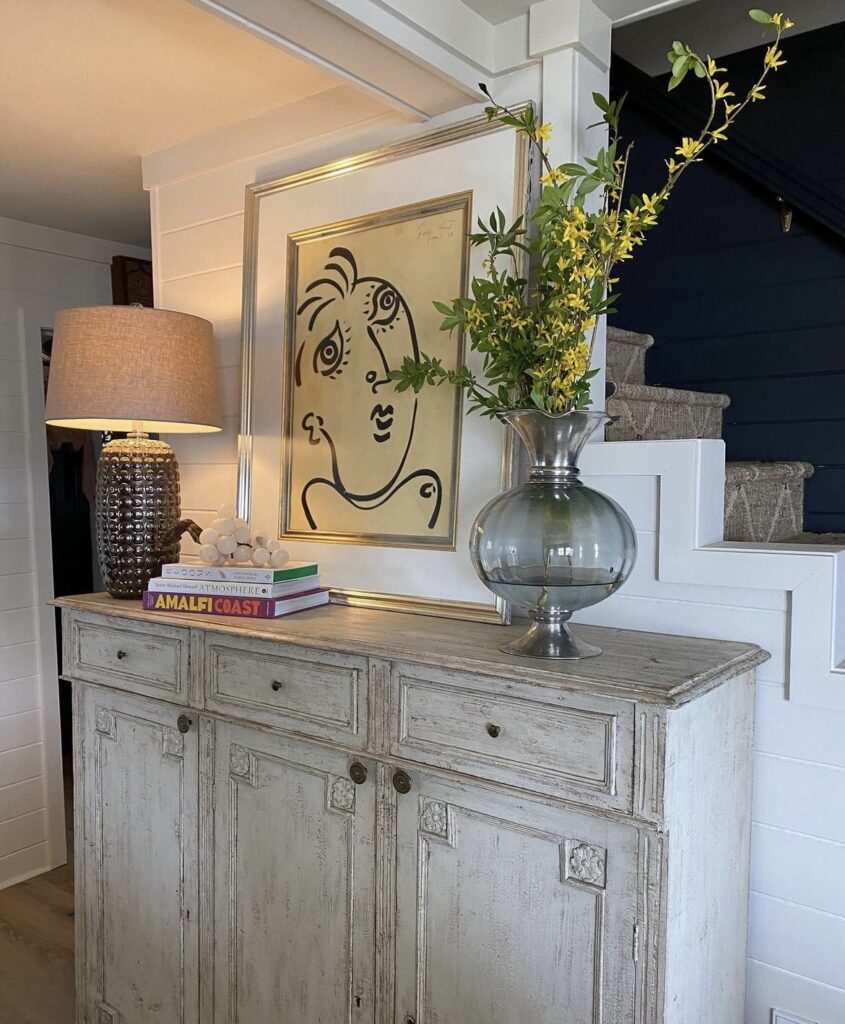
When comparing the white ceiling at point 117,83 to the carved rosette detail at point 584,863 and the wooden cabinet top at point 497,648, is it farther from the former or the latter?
the carved rosette detail at point 584,863

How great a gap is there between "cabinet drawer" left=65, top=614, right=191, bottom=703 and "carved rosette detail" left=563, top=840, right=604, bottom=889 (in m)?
0.90

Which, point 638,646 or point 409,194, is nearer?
point 638,646

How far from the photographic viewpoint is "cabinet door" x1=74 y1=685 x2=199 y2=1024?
1.77 meters

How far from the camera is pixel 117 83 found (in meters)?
1.97

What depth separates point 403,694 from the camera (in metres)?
1.38

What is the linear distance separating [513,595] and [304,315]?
1.00 metres

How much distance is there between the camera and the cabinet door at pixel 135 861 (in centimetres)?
177

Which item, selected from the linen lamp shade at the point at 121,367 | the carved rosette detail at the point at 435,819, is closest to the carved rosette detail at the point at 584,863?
the carved rosette detail at the point at 435,819

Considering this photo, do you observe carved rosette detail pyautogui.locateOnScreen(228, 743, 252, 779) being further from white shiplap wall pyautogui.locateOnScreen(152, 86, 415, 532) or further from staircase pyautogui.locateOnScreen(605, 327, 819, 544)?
staircase pyautogui.locateOnScreen(605, 327, 819, 544)

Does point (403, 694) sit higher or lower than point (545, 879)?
higher

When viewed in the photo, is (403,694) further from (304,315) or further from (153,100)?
(153,100)

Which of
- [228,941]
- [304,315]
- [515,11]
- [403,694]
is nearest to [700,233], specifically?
[515,11]

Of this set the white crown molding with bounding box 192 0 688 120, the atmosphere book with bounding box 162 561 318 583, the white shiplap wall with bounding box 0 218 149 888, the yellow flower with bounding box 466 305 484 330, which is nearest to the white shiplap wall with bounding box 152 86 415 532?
the white crown molding with bounding box 192 0 688 120

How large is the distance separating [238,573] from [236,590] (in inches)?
1.4
